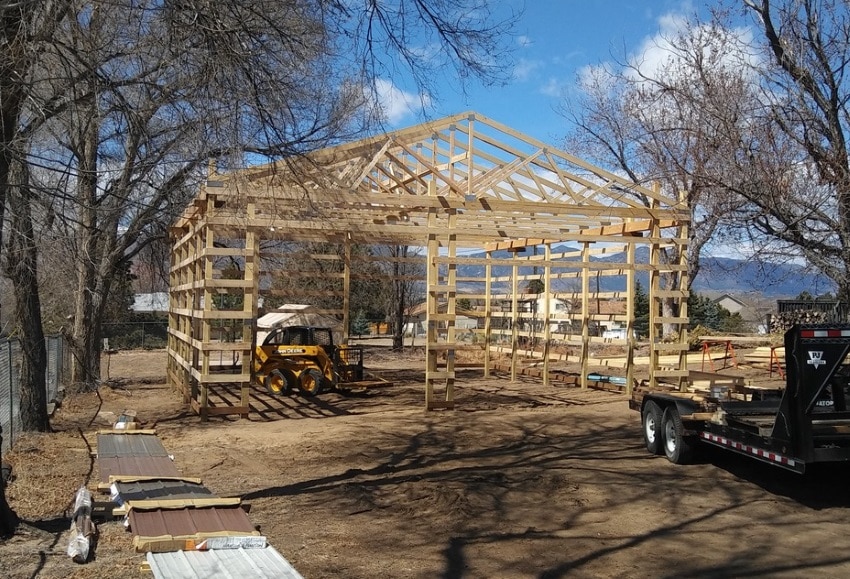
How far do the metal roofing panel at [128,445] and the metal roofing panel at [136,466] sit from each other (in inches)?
9.9

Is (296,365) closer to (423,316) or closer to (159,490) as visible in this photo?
(159,490)

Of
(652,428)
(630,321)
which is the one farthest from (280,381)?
(652,428)

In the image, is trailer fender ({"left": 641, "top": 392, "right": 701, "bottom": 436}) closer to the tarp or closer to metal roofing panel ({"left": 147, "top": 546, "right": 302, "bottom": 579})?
metal roofing panel ({"left": 147, "top": 546, "right": 302, "bottom": 579})

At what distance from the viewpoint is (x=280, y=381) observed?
1739 cm

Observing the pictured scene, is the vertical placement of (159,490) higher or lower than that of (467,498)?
higher

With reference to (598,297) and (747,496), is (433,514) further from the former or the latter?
(598,297)

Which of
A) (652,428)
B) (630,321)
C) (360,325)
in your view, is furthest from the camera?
(360,325)

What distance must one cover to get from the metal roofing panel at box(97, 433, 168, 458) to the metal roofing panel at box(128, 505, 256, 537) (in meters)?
2.87

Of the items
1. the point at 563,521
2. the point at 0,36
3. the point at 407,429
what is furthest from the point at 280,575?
the point at 407,429

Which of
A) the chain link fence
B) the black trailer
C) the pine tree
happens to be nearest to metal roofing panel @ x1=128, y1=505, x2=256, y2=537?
the chain link fence

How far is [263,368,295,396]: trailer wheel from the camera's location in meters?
17.3

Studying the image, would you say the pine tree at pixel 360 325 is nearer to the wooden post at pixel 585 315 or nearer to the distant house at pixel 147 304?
the distant house at pixel 147 304

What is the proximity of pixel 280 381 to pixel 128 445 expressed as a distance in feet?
25.7

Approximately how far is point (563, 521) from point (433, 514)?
4.26ft
